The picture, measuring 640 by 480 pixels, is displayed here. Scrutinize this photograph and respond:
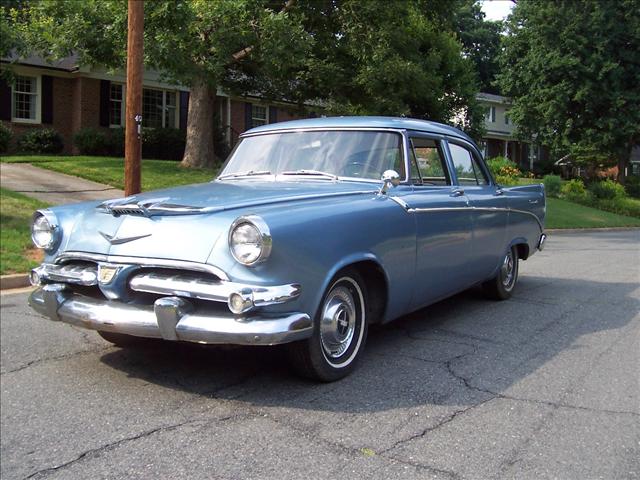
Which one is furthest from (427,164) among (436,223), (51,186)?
(51,186)

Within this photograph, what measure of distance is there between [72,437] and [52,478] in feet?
1.42

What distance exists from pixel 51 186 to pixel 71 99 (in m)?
10.1

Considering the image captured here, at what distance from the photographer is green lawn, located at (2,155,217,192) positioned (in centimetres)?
1576

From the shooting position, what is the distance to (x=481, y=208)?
224 inches

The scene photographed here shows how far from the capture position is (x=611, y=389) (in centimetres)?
413

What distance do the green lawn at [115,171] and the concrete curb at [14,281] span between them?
717 cm

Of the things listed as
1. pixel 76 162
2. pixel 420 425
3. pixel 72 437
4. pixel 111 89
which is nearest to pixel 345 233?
pixel 420 425

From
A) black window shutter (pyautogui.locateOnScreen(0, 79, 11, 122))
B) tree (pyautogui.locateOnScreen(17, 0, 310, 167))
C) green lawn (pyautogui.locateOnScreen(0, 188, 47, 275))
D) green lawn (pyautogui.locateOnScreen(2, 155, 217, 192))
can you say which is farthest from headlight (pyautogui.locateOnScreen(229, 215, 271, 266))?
black window shutter (pyautogui.locateOnScreen(0, 79, 11, 122))


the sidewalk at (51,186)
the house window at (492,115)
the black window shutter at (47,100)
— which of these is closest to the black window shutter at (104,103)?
the black window shutter at (47,100)

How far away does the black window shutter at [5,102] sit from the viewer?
69.3 ft

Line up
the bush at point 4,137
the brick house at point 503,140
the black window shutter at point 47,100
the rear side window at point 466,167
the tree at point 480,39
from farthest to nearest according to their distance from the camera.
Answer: the tree at point 480,39, the brick house at point 503,140, the black window shutter at point 47,100, the bush at point 4,137, the rear side window at point 466,167

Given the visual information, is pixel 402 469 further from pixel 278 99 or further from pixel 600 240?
pixel 278 99

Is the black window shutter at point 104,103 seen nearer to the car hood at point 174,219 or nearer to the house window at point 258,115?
the house window at point 258,115

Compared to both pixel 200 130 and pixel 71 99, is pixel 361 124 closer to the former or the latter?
pixel 200 130
